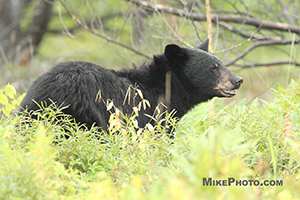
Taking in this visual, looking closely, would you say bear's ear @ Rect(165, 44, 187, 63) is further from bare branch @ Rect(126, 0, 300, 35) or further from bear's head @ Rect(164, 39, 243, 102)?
bare branch @ Rect(126, 0, 300, 35)

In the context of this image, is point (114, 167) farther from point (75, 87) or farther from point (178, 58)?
point (178, 58)

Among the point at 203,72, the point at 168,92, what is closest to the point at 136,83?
the point at 168,92

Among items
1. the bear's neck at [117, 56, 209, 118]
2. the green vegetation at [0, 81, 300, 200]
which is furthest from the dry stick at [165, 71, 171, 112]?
the green vegetation at [0, 81, 300, 200]

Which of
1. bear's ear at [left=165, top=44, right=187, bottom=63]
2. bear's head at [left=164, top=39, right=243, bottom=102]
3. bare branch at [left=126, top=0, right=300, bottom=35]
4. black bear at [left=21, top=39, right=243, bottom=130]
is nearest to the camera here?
black bear at [left=21, top=39, right=243, bottom=130]

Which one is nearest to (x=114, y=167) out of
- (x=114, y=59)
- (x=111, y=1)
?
(x=111, y=1)

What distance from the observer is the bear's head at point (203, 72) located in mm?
4688

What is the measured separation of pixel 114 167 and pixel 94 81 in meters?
1.34

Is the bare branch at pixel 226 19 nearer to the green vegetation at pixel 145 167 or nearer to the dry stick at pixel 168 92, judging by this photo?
the dry stick at pixel 168 92

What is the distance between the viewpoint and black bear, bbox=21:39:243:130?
3.60m

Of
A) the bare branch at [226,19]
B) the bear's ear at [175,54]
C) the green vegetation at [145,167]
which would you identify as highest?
the bare branch at [226,19]

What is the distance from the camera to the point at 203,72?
4695 mm

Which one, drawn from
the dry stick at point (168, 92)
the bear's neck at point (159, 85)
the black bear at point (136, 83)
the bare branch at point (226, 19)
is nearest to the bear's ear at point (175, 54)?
the black bear at point (136, 83)

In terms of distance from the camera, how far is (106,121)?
3.80 meters

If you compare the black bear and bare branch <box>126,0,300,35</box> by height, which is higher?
bare branch <box>126,0,300,35</box>
